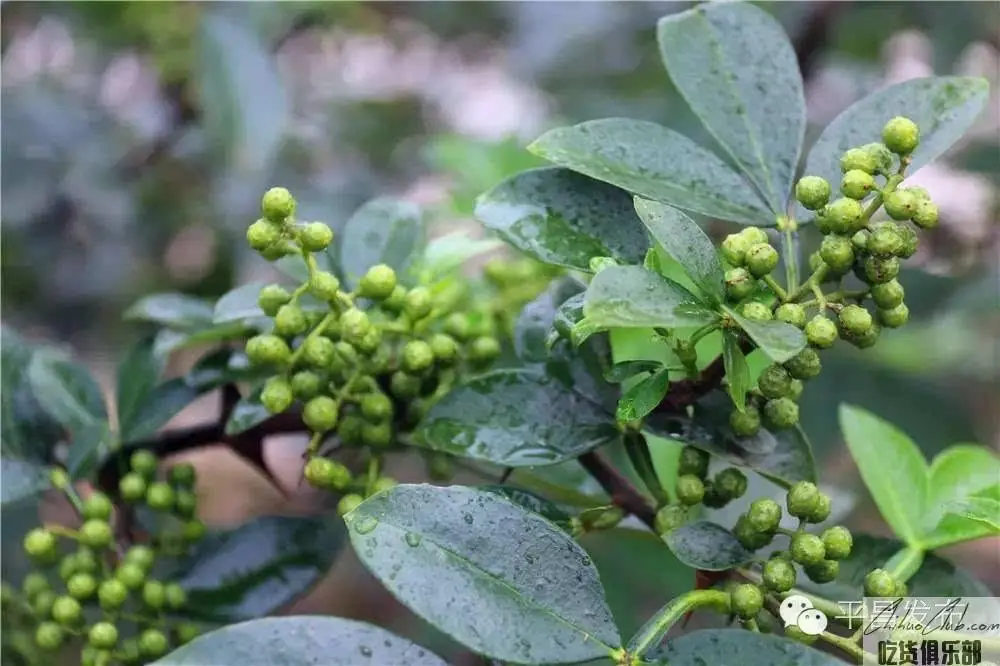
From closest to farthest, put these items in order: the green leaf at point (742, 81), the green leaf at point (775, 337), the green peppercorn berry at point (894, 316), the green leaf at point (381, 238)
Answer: the green leaf at point (775, 337)
the green peppercorn berry at point (894, 316)
the green leaf at point (742, 81)
the green leaf at point (381, 238)

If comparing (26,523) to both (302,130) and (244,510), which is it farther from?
(244,510)

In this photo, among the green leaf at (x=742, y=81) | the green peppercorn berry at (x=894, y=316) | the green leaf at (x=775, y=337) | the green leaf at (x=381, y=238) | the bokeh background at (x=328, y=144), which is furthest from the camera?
the bokeh background at (x=328, y=144)

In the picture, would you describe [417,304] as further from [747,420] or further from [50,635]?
[50,635]

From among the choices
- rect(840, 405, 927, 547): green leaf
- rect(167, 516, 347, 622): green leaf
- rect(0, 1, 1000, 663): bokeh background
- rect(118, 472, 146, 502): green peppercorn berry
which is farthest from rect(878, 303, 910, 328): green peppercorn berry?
rect(0, 1, 1000, 663): bokeh background

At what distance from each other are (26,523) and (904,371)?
4.59 ft

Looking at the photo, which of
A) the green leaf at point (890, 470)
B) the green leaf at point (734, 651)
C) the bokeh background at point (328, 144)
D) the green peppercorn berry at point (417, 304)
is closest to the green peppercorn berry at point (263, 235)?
the green peppercorn berry at point (417, 304)

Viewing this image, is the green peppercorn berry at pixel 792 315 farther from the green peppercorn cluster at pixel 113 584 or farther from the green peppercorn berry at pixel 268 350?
the green peppercorn cluster at pixel 113 584

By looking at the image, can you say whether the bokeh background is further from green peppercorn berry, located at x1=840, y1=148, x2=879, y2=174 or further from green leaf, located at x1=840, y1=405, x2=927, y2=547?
green peppercorn berry, located at x1=840, y1=148, x2=879, y2=174

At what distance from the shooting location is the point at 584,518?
61cm

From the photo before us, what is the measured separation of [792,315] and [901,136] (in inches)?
5.3

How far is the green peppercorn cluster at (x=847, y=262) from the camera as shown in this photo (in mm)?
512

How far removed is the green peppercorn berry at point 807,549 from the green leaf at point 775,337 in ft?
0.42

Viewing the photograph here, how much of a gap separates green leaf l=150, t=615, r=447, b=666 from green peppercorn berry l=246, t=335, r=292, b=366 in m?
0.18

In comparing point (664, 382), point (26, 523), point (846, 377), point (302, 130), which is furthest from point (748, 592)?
point (302, 130)
